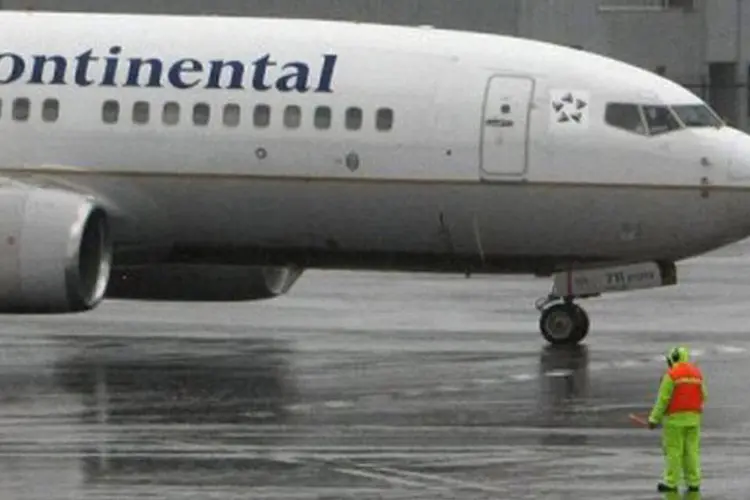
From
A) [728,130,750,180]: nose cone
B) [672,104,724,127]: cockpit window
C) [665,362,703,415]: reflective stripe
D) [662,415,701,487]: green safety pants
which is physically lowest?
[662,415,701,487]: green safety pants

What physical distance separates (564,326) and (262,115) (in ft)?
13.5

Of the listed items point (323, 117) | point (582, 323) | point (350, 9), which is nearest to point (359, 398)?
point (323, 117)

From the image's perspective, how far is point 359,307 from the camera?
125 ft

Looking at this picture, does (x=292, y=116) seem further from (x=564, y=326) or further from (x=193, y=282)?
(x=564, y=326)

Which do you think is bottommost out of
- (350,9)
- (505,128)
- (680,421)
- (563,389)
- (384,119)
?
(680,421)

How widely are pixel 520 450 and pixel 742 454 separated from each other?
5.75 ft

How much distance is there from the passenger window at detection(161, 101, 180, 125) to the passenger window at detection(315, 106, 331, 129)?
1535mm

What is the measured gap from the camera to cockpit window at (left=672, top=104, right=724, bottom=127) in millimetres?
31531

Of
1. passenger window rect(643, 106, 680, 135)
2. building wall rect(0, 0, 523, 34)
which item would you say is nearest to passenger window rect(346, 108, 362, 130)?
passenger window rect(643, 106, 680, 135)

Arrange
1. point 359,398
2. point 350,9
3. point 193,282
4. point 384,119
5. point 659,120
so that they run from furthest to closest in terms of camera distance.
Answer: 1. point 350,9
2. point 193,282
3. point 384,119
4. point 659,120
5. point 359,398

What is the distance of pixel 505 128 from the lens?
31.3m

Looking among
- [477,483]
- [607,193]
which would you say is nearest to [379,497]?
[477,483]

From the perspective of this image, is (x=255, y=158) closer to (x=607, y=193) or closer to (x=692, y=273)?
(x=607, y=193)

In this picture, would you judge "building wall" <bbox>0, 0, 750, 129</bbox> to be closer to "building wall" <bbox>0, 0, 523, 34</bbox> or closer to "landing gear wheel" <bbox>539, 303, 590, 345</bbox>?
"building wall" <bbox>0, 0, 523, 34</bbox>
